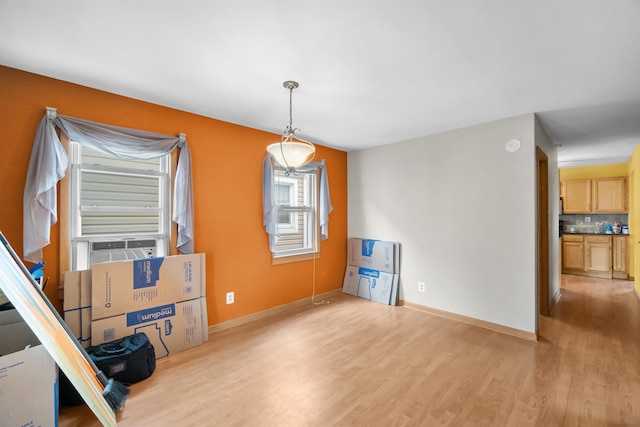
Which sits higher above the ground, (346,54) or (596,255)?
(346,54)

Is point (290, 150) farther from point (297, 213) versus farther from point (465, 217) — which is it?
point (465, 217)

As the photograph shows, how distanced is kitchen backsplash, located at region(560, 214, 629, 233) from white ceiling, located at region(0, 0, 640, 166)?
169 inches

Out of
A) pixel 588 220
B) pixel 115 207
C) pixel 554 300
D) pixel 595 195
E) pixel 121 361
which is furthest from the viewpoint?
pixel 588 220

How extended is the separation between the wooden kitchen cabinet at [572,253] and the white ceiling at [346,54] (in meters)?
3.95

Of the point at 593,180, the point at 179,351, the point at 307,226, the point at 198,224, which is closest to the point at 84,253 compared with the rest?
the point at 198,224

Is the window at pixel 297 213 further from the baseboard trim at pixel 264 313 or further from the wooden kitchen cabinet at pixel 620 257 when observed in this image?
the wooden kitchen cabinet at pixel 620 257

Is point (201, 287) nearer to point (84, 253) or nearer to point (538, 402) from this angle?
point (84, 253)

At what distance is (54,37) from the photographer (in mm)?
1809

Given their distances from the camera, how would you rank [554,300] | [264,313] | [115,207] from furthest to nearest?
[554,300] → [264,313] → [115,207]

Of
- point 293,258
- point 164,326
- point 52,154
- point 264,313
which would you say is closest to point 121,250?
point 164,326

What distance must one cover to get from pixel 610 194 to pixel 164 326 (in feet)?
27.5

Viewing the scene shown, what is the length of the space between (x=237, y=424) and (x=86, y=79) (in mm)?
2911

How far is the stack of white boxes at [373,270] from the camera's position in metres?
4.27

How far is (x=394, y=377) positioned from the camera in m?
2.35
